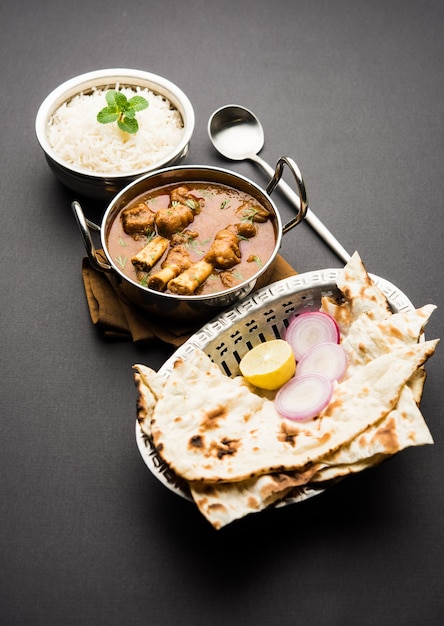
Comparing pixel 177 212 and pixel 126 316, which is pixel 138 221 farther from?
pixel 126 316

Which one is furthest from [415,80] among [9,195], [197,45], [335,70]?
[9,195]

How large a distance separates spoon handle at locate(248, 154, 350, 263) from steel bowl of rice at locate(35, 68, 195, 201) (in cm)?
47

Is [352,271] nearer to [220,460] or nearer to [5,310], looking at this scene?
[220,460]

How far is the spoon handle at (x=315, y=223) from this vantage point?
11.0 feet

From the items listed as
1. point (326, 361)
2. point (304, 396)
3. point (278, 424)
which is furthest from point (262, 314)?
point (278, 424)

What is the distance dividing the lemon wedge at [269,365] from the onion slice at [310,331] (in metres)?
0.08

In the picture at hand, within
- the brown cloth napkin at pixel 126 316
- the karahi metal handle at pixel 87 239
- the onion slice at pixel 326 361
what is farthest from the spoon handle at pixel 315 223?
the karahi metal handle at pixel 87 239

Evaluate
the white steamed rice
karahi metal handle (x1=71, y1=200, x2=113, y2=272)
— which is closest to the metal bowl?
karahi metal handle (x1=71, y1=200, x2=113, y2=272)

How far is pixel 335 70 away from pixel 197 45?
0.88 m

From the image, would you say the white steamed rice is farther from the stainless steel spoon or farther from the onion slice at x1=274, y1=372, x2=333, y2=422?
the onion slice at x1=274, y1=372, x2=333, y2=422

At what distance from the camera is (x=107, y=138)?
3.46 m

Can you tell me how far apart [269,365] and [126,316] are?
76 centimetres

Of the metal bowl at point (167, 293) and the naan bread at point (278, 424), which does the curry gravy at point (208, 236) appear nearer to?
the metal bowl at point (167, 293)

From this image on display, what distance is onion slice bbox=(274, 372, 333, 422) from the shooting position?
2.48 m
